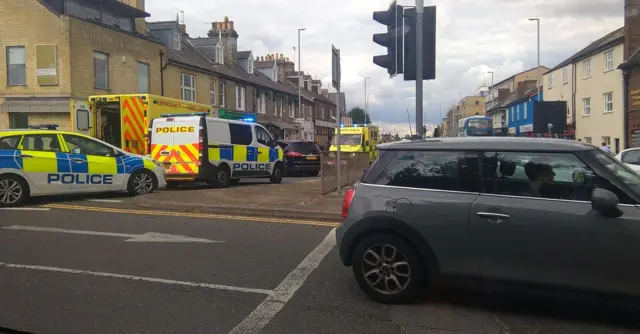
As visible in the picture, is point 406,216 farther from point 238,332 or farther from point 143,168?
point 143,168

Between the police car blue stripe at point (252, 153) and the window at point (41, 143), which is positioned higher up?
the window at point (41, 143)

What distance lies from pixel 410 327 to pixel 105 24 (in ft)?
72.2

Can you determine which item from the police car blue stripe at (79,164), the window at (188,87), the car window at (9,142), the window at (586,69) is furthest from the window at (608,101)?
the car window at (9,142)

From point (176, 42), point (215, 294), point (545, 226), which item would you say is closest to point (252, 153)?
point (215, 294)

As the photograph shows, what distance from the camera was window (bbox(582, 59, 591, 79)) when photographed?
3359 cm

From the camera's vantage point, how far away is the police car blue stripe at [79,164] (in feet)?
35.0

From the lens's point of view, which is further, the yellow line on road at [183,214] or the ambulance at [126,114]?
the ambulance at [126,114]

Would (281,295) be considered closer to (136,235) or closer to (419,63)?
(136,235)

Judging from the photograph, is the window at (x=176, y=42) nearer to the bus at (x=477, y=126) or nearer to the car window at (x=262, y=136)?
the car window at (x=262, y=136)

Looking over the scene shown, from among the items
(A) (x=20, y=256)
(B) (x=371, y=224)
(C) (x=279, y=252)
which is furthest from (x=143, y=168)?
(B) (x=371, y=224)

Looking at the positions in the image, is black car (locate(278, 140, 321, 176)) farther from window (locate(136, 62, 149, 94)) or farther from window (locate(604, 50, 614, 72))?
window (locate(604, 50, 614, 72))

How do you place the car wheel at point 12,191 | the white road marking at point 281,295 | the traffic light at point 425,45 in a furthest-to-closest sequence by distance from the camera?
1. the car wheel at point 12,191
2. the traffic light at point 425,45
3. the white road marking at point 281,295

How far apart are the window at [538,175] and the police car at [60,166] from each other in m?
9.17

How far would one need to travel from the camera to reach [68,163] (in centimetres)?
1061
